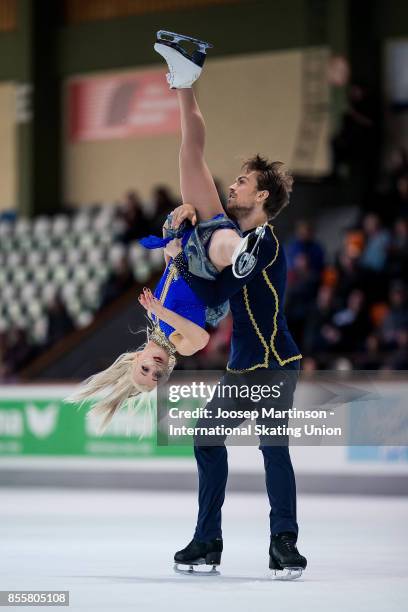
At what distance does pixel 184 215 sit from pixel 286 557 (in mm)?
1698

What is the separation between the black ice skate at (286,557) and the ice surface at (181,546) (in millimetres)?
82

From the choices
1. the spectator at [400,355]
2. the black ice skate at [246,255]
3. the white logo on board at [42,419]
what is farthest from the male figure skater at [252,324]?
the white logo on board at [42,419]

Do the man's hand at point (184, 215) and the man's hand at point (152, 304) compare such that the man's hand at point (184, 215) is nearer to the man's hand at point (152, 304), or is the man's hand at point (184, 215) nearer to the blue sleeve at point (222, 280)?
the blue sleeve at point (222, 280)

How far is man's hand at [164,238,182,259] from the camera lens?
6605mm

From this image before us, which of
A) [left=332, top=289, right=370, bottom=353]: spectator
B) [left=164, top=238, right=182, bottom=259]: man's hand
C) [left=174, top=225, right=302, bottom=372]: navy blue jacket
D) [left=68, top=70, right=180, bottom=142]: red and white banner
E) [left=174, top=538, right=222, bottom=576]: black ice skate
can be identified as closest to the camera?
[left=164, top=238, right=182, bottom=259]: man's hand

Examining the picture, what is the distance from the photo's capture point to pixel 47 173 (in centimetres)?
2436

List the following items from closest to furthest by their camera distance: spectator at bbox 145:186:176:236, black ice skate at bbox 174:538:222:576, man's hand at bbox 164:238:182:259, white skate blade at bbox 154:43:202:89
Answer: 1. white skate blade at bbox 154:43:202:89
2. man's hand at bbox 164:238:182:259
3. black ice skate at bbox 174:538:222:576
4. spectator at bbox 145:186:176:236

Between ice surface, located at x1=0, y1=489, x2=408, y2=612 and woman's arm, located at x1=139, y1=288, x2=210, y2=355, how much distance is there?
113 cm

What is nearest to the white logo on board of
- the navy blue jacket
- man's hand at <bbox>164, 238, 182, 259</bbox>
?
the navy blue jacket

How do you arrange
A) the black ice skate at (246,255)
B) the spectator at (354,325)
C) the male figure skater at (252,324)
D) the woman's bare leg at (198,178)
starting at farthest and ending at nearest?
the spectator at (354,325), the male figure skater at (252,324), the woman's bare leg at (198,178), the black ice skate at (246,255)

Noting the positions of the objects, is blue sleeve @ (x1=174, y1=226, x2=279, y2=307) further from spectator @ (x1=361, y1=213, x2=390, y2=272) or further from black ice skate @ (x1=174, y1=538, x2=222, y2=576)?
spectator @ (x1=361, y1=213, x2=390, y2=272)

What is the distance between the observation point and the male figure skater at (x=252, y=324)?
21.3 feet

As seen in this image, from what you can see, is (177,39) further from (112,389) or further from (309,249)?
(309,249)

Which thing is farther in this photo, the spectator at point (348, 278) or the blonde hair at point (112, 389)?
Answer: the spectator at point (348, 278)
